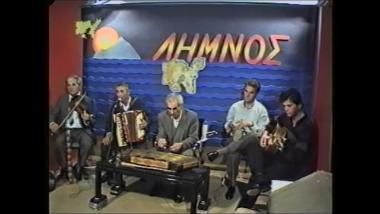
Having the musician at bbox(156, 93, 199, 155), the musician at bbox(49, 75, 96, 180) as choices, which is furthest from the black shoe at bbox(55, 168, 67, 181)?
the musician at bbox(156, 93, 199, 155)

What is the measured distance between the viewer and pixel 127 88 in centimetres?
76

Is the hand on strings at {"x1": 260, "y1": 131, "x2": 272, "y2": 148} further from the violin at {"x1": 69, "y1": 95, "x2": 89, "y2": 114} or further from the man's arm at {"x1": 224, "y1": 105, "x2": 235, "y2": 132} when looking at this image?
the violin at {"x1": 69, "y1": 95, "x2": 89, "y2": 114}

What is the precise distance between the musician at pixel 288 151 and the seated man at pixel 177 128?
84mm

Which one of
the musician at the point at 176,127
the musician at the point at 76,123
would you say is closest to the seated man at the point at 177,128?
the musician at the point at 176,127

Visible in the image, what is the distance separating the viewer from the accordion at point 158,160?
748 mm

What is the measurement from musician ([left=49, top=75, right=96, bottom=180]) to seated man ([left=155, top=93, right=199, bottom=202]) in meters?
0.10

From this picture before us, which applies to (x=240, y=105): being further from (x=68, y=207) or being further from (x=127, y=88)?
(x=68, y=207)

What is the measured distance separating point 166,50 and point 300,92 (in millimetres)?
198

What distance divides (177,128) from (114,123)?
9 centimetres

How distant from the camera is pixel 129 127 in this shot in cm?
76

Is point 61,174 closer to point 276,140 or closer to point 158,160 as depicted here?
point 158,160

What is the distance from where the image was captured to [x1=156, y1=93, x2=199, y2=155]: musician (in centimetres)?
75

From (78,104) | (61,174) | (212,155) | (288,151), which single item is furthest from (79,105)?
(288,151)
